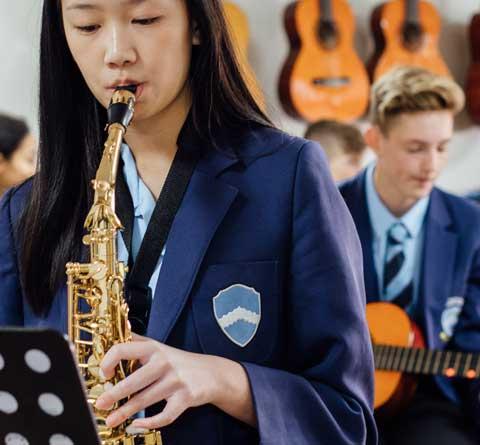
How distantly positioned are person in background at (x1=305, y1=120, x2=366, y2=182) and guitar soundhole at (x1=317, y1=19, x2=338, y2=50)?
78 centimetres

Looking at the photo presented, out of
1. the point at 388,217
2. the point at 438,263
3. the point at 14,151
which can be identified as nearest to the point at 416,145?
the point at 388,217

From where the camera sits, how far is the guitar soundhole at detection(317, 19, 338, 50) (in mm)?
5289

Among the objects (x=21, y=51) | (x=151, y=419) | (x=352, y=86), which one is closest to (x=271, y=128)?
(x=151, y=419)

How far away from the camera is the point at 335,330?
4.73 ft

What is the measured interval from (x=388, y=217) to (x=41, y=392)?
82.4 inches

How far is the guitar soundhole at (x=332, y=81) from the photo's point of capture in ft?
17.0

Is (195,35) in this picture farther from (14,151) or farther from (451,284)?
(14,151)

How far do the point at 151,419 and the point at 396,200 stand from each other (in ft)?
6.54

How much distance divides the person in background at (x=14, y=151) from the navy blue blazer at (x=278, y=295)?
106 inches

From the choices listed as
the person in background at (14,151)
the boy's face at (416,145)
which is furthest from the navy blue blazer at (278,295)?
the person in background at (14,151)

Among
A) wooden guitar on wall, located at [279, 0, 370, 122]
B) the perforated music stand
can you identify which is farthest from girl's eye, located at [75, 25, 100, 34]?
wooden guitar on wall, located at [279, 0, 370, 122]

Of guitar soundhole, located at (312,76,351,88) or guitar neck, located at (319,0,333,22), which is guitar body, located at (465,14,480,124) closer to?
guitar soundhole, located at (312,76,351,88)

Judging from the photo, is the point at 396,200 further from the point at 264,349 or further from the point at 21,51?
the point at 21,51

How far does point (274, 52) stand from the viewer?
5387mm
